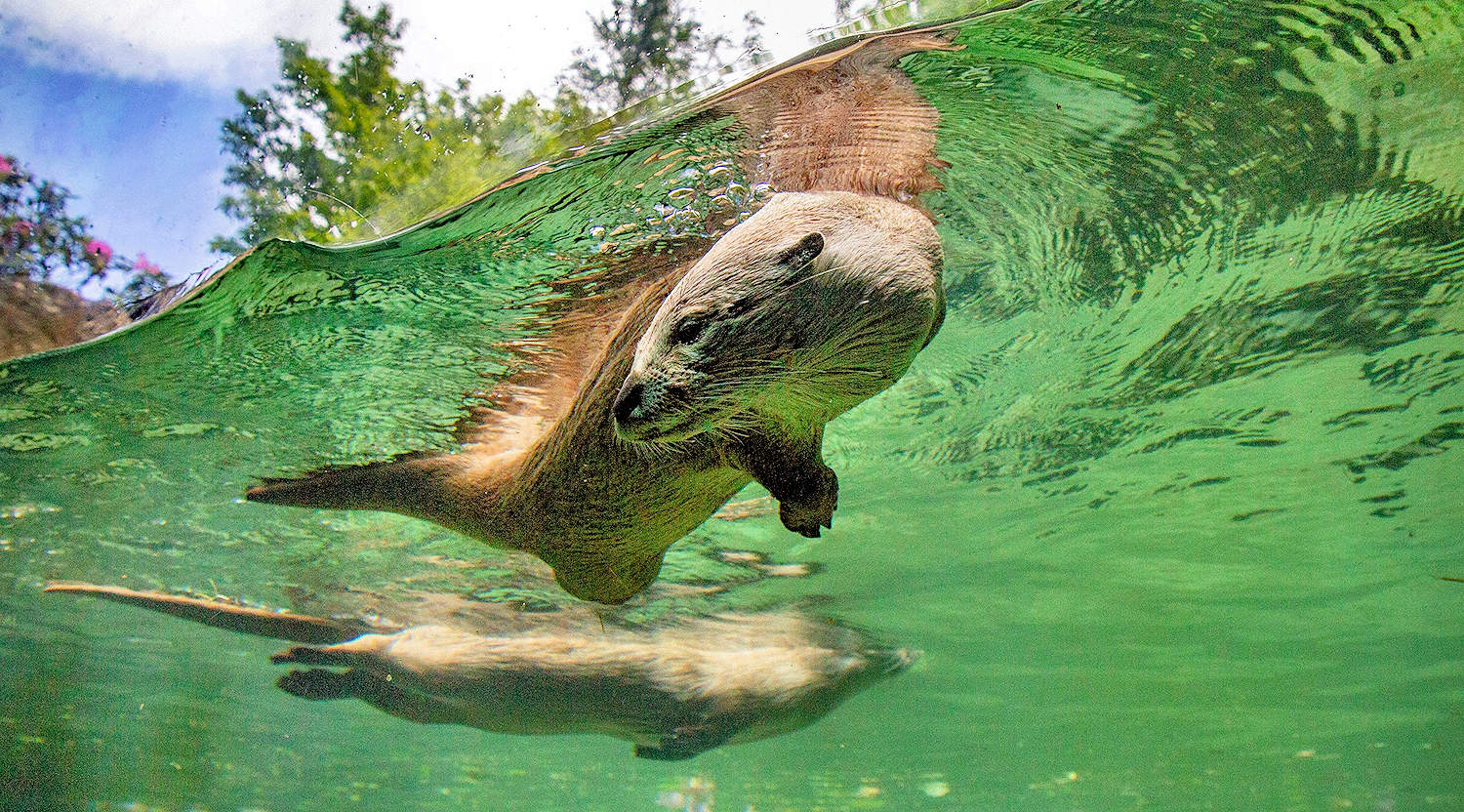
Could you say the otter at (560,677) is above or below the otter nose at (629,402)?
below

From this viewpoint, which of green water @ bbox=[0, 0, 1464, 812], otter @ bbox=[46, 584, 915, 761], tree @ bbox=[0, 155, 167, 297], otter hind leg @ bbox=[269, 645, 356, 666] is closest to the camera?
tree @ bbox=[0, 155, 167, 297]

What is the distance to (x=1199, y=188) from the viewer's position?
495 cm

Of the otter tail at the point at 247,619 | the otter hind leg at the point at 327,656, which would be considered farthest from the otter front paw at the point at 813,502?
the otter tail at the point at 247,619

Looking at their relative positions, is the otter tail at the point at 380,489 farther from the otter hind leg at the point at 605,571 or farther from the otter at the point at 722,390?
the otter hind leg at the point at 605,571

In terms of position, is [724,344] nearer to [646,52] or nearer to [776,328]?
[776,328]

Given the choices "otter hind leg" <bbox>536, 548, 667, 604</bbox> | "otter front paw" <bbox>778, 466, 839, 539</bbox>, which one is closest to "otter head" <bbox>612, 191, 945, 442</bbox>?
"otter front paw" <bbox>778, 466, 839, 539</bbox>

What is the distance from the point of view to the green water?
13.8 ft

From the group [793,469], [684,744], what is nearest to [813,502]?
[793,469]

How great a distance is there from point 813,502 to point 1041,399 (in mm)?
5457

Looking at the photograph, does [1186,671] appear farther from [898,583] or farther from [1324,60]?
[1324,60]

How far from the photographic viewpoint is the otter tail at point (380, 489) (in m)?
4.87

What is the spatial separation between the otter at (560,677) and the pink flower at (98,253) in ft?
18.9

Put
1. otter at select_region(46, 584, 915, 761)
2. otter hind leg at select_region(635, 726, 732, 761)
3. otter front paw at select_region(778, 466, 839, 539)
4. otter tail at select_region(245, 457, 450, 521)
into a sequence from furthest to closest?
Result: otter at select_region(46, 584, 915, 761) → otter hind leg at select_region(635, 726, 732, 761) → otter tail at select_region(245, 457, 450, 521) → otter front paw at select_region(778, 466, 839, 539)

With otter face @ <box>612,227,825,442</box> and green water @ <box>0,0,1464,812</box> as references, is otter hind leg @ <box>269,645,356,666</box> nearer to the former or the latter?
green water @ <box>0,0,1464,812</box>
